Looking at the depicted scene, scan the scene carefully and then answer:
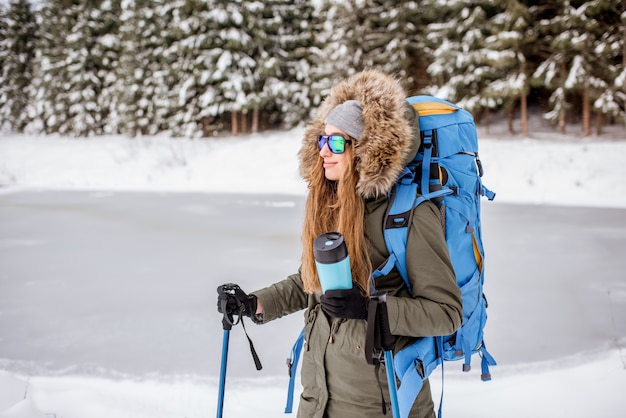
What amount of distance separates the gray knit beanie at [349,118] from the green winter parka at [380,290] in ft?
0.13

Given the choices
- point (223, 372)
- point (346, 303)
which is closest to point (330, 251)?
point (346, 303)

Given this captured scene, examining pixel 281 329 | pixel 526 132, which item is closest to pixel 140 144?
pixel 526 132

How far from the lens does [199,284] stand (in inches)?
223

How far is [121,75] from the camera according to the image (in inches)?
1116

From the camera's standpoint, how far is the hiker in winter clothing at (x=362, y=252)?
1.53 metres

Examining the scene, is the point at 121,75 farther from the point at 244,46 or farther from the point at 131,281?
the point at 131,281

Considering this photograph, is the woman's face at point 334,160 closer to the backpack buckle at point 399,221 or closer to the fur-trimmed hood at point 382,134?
the fur-trimmed hood at point 382,134

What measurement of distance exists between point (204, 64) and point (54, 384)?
21216mm

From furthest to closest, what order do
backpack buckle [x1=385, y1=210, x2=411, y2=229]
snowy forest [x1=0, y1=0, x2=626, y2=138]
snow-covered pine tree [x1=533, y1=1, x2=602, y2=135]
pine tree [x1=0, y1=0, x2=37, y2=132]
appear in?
pine tree [x1=0, y1=0, x2=37, y2=132], snowy forest [x1=0, y1=0, x2=626, y2=138], snow-covered pine tree [x1=533, y1=1, x2=602, y2=135], backpack buckle [x1=385, y1=210, x2=411, y2=229]

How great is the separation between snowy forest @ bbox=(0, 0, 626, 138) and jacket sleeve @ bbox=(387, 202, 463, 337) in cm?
1096

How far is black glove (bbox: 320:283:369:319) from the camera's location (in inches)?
58.3

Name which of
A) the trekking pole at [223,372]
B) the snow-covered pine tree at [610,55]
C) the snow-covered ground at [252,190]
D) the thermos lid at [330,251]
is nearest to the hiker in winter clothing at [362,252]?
the thermos lid at [330,251]

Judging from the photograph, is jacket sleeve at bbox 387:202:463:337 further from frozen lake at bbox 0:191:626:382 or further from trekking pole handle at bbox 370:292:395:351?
frozen lake at bbox 0:191:626:382

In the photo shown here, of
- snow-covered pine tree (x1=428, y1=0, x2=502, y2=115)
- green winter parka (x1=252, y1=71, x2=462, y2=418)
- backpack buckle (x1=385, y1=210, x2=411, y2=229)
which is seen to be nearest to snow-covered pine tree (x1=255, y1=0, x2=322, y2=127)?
snow-covered pine tree (x1=428, y1=0, x2=502, y2=115)
